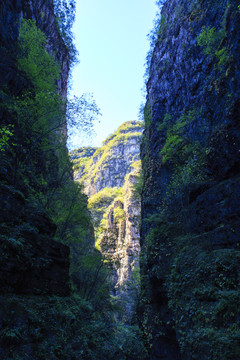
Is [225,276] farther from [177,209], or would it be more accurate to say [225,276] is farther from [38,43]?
[38,43]

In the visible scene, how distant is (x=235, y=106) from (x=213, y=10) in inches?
378

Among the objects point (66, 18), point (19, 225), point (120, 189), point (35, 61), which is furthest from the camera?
point (120, 189)

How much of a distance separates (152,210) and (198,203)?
6.90 meters

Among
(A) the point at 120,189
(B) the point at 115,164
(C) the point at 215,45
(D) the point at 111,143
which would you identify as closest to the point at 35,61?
(C) the point at 215,45

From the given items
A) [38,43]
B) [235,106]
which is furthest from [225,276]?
[38,43]

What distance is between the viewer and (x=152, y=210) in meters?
16.8

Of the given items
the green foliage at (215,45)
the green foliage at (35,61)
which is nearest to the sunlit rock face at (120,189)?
the green foliage at (35,61)

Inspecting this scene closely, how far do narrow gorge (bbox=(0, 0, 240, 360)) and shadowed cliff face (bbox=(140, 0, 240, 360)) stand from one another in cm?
6

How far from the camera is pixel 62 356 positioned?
16.9 ft

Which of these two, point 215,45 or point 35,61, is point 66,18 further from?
point 215,45

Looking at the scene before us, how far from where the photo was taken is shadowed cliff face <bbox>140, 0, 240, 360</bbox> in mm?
6206

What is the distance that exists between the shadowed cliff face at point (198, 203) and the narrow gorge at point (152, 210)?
57mm

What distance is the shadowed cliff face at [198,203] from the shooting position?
6206 mm

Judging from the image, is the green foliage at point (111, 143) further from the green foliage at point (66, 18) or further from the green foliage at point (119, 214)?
the green foliage at point (66, 18)
